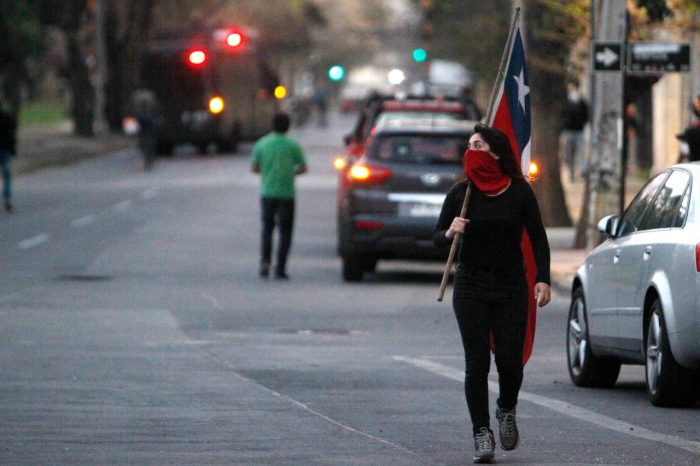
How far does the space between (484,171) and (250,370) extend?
4.27m

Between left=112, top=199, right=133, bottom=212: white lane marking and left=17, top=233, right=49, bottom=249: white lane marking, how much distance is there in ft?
18.8

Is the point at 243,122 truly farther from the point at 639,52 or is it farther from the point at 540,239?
the point at 540,239

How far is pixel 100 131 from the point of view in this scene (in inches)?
2403

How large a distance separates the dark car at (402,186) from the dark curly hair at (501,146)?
10682 millimetres

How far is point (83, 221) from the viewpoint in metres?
29.3

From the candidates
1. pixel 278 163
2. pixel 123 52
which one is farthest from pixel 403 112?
pixel 123 52

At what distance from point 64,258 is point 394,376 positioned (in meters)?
11.3

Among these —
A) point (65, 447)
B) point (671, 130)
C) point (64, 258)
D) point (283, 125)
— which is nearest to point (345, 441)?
point (65, 447)

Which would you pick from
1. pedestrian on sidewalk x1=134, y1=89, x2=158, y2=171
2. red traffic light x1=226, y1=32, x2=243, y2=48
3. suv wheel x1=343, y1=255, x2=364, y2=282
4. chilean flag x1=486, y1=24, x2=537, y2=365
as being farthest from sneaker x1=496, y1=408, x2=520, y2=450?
pedestrian on sidewalk x1=134, y1=89, x2=158, y2=171

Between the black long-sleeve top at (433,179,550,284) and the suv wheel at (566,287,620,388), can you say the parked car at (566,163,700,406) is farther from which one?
the black long-sleeve top at (433,179,550,284)

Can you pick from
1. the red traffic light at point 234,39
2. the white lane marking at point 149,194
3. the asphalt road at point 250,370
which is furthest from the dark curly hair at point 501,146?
the red traffic light at point 234,39

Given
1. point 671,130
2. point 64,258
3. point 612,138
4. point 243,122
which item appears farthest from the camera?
point 243,122

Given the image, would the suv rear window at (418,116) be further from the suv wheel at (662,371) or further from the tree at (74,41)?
the tree at (74,41)

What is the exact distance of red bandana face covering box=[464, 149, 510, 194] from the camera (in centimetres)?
855
